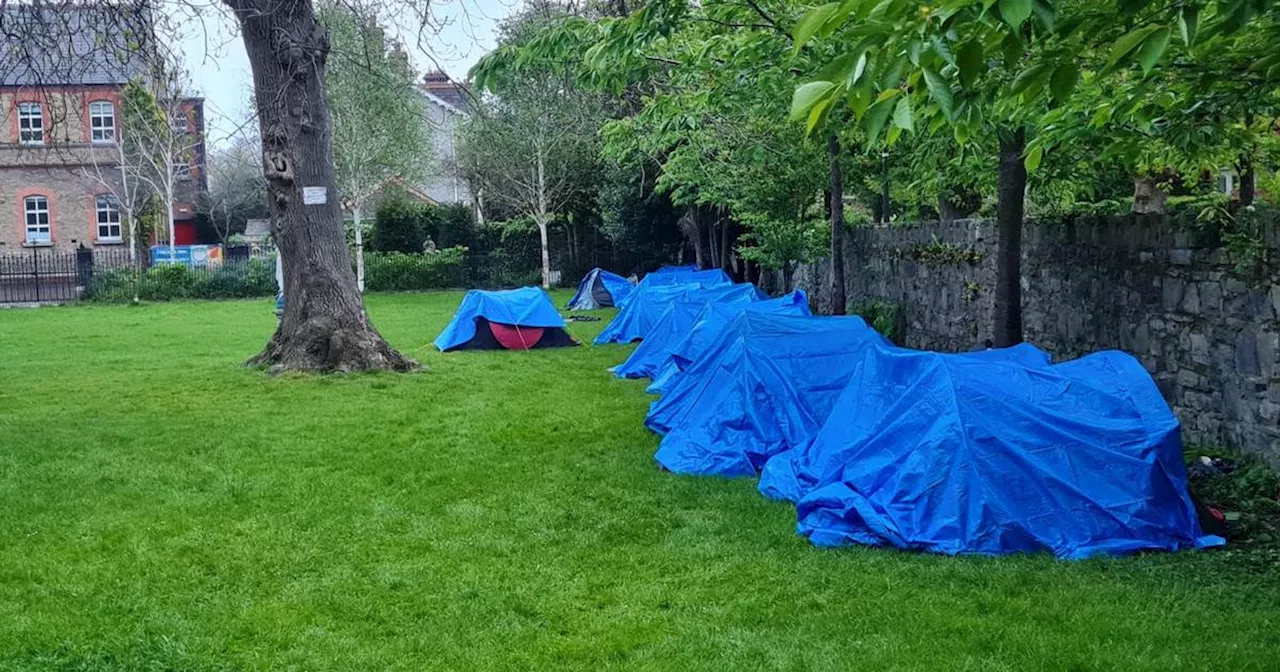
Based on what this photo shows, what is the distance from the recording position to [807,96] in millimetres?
2219

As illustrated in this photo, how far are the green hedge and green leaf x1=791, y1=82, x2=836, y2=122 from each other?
1002 inches

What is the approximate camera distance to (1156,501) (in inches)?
197

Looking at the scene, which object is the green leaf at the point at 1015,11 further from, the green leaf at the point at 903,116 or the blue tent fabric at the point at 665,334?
the blue tent fabric at the point at 665,334

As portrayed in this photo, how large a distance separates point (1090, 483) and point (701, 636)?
2.21 meters

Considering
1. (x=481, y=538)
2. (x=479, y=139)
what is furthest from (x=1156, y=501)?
(x=479, y=139)

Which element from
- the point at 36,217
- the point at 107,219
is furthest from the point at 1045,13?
the point at 36,217

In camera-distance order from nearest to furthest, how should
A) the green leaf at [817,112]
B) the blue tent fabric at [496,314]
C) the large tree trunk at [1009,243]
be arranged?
the green leaf at [817,112] → the large tree trunk at [1009,243] → the blue tent fabric at [496,314]

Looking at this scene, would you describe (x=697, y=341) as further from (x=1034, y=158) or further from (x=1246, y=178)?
(x=1034, y=158)

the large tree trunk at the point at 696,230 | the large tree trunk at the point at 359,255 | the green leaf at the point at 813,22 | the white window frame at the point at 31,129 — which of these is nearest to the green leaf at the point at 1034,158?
the green leaf at the point at 813,22

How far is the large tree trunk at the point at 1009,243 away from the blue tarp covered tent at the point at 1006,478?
9.30 feet

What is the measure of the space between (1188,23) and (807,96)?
965 millimetres

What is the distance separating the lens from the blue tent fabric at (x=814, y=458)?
5.79m

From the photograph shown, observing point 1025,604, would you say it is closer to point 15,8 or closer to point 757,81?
point 757,81

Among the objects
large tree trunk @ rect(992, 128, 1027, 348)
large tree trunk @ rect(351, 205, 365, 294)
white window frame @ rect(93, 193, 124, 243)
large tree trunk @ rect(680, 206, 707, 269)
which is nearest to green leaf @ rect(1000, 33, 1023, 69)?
large tree trunk @ rect(992, 128, 1027, 348)
